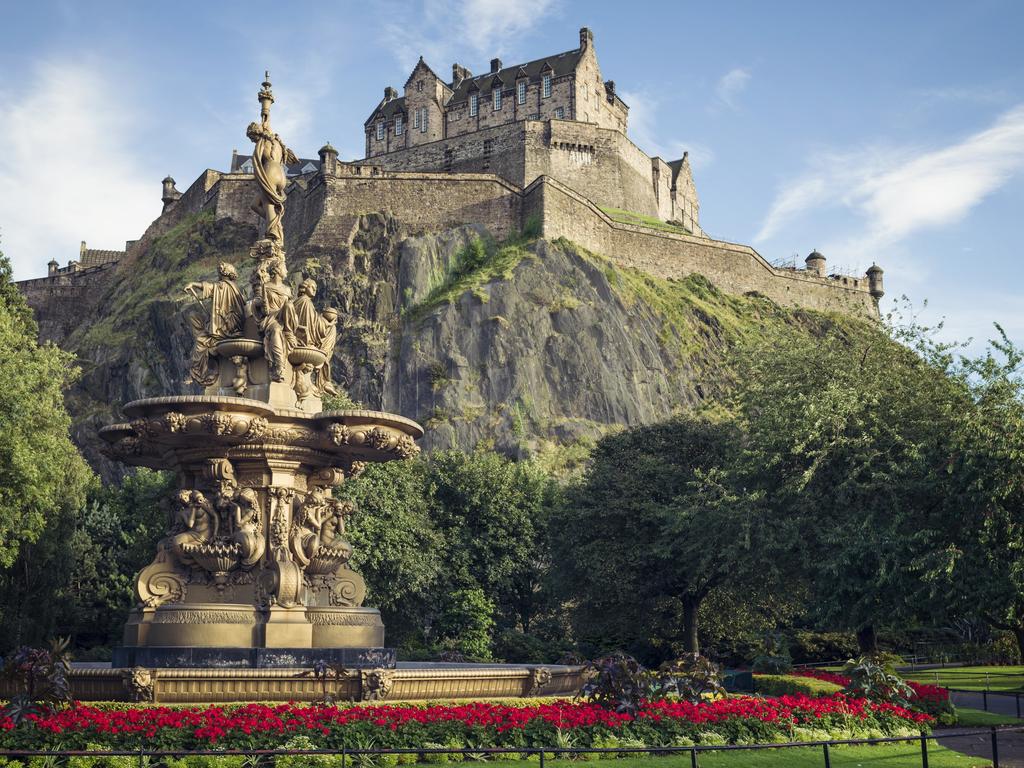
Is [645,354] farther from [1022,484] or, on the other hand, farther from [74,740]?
[74,740]

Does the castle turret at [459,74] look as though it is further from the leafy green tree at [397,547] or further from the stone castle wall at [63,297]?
the leafy green tree at [397,547]

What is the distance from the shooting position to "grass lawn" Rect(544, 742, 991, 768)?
1335cm

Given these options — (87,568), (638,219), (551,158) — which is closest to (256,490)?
(87,568)

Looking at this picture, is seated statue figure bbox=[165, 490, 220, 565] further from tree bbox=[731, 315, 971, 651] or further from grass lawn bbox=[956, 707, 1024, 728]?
tree bbox=[731, 315, 971, 651]

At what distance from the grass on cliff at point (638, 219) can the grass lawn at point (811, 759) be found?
73202mm

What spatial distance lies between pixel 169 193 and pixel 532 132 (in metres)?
39.6

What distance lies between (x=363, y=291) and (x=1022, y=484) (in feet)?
189

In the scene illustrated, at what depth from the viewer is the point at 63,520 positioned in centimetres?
3588

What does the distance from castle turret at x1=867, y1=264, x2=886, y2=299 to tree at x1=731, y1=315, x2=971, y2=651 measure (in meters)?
75.6

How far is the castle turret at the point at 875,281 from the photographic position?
350 feet

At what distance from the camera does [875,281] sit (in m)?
107

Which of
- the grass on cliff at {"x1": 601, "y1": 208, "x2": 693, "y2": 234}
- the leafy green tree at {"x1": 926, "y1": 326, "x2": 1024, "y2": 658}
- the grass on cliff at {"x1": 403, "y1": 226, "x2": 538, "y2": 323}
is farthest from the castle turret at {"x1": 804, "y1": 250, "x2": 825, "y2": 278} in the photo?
the leafy green tree at {"x1": 926, "y1": 326, "x2": 1024, "y2": 658}

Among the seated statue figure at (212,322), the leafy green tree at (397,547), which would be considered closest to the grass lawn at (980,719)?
the seated statue figure at (212,322)

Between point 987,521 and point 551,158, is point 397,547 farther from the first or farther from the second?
point 551,158
